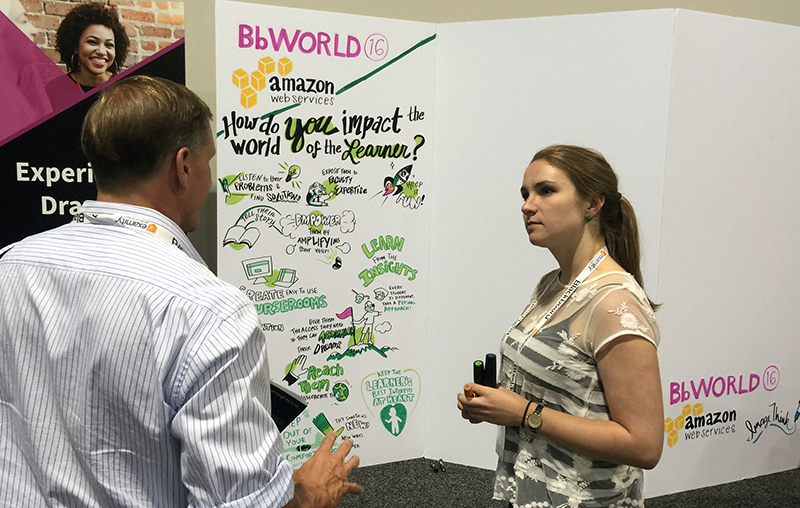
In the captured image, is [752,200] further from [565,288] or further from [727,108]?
[565,288]

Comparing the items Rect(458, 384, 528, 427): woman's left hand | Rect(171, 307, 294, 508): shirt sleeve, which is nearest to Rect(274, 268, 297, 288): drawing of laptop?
Rect(458, 384, 528, 427): woman's left hand

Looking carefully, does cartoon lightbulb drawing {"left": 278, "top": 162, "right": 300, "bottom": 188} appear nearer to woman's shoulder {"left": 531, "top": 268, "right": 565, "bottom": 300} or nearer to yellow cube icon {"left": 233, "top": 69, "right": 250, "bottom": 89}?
yellow cube icon {"left": 233, "top": 69, "right": 250, "bottom": 89}

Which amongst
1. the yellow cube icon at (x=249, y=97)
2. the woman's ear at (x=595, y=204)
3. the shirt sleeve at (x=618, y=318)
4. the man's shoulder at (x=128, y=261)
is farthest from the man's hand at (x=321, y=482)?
the yellow cube icon at (x=249, y=97)

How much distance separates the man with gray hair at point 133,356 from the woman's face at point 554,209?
3.33 feet

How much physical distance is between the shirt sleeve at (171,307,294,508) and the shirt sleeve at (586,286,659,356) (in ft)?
3.01

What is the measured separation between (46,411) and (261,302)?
7.21 feet

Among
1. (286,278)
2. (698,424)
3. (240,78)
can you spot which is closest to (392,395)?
(286,278)

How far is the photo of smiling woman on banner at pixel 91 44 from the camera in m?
3.23

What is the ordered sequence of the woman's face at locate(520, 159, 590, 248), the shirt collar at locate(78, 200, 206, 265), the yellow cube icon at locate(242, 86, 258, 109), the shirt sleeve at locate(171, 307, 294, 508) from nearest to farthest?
the shirt sleeve at locate(171, 307, 294, 508), the shirt collar at locate(78, 200, 206, 265), the woman's face at locate(520, 159, 590, 248), the yellow cube icon at locate(242, 86, 258, 109)

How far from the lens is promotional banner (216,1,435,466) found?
128 inches

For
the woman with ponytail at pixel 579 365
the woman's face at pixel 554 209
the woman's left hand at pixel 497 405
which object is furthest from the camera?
the woman's face at pixel 554 209

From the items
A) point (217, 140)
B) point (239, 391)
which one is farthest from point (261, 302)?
point (239, 391)

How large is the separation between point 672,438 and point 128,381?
292 cm

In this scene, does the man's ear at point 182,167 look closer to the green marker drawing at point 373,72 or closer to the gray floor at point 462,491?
the green marker drawing at point 373,72
